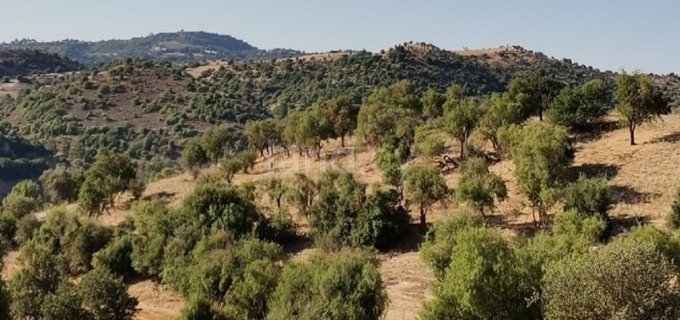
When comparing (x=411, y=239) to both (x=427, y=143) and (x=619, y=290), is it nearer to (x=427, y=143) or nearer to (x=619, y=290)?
(x=427, y=143)

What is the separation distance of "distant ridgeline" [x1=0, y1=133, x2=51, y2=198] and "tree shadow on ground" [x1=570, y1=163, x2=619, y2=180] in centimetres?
10299

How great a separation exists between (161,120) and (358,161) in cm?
7726

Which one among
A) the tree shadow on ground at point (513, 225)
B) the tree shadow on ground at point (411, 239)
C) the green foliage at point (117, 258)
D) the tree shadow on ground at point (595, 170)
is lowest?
the green foliage at point (117, 258)

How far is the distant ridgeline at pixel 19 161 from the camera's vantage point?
124 meters

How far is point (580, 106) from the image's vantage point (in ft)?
206

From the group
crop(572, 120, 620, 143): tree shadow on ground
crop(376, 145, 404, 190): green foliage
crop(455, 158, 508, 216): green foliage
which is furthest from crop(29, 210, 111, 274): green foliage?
crop(572, 120, 620, 143): tree shadow on ground

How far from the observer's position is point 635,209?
4756cm

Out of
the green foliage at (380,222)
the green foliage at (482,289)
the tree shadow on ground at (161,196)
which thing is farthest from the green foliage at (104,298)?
the tree shadow on ground at (161,196)

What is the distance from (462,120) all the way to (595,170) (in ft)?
43.6

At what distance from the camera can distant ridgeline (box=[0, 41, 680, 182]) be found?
13038cm

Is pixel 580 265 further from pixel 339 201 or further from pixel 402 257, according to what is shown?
pixel 339 201

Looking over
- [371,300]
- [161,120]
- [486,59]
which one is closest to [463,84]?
[486,59]

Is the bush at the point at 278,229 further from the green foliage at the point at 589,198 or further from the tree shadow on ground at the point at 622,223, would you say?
the tree shadow on ground at the point at 622,223

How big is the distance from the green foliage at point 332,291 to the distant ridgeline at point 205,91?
85067mm
